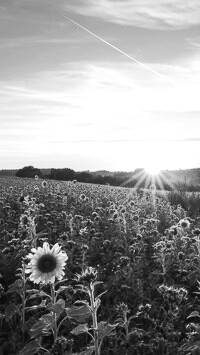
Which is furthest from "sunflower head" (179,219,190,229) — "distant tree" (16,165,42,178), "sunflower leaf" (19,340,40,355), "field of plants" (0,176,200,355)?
"distant tree" (16,165,42,178)

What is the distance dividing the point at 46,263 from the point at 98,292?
261 cm

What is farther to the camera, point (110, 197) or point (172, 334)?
point (110, 197)

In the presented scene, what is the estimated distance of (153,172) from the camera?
105 ft

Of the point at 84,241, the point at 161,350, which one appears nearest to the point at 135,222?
the point at 84,241

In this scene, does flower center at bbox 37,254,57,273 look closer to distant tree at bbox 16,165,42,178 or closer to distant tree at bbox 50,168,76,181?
distant tree at bbox 50,168,76,181

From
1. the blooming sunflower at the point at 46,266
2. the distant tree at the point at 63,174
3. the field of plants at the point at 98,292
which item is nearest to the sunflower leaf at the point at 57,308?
the field of plants at the point at 98,292

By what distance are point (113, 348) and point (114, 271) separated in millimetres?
2472

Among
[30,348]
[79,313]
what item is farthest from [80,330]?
[30,348]

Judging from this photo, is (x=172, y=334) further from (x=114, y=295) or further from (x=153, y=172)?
(x=153, y=172)

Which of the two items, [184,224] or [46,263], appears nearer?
[46,263]

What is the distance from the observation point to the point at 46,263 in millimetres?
4191

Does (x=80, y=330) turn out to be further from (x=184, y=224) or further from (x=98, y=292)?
(x=184, y=224)

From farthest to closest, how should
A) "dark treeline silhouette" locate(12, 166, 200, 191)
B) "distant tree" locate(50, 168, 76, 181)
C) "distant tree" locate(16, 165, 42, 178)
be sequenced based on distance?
"distant tree" locate(16, 165, 42, 178)
"distant tree" locate(50, 168, 76, 181)
"dark treeline silhouette" locate(12, 166, 200, 191)

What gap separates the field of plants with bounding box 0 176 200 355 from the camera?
13.7ft
